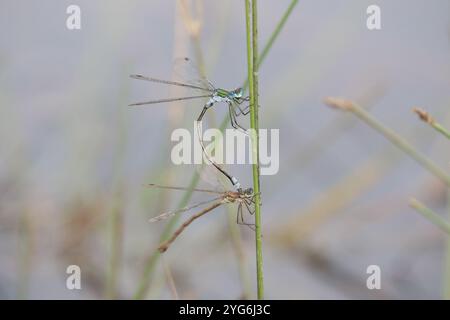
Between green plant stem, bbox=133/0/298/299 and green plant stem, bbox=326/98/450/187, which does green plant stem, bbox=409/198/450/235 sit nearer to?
green plant stem, bbox=326/98/450/187

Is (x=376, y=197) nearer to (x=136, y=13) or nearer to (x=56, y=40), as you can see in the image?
(x=136, y=13)

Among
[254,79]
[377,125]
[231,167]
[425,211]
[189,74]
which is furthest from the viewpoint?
[231,167]

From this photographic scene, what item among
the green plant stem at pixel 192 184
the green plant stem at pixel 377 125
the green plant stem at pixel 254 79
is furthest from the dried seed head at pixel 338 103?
the green plant stem at pixel 254 79

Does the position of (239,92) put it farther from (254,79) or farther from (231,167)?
(231,167)

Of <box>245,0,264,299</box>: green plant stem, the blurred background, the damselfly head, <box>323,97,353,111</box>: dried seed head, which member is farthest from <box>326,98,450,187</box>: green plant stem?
the blurred background

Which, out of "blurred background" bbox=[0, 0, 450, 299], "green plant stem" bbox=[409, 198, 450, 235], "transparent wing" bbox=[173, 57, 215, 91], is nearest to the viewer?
"green plant stem" bbox=[409, 198, 450, 235]

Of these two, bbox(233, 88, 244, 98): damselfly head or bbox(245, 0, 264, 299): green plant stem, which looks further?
bbox(233, 88, 244, 98): damselfly head

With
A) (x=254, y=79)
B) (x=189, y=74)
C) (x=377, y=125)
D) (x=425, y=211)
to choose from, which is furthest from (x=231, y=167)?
(x=254, y=79)

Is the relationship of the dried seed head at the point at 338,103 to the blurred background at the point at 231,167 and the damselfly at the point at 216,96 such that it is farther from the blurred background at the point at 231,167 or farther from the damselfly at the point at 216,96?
the blurred background at the point at 231,167
